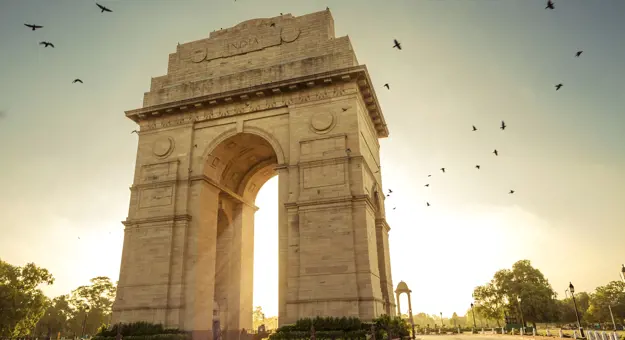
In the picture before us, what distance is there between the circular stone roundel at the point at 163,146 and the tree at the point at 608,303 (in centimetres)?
8426

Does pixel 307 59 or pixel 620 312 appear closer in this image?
pixel 307 59

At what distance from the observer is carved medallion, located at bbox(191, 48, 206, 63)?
26.0 meters

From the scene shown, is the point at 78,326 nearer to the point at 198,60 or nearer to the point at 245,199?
the point at 245,199

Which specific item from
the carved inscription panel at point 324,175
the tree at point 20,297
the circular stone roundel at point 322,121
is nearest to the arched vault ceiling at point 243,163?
the circular stone roundel at point 322,121

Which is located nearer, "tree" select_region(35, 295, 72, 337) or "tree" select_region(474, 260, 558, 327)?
"tree" select_region(474, 260, 558, 327)

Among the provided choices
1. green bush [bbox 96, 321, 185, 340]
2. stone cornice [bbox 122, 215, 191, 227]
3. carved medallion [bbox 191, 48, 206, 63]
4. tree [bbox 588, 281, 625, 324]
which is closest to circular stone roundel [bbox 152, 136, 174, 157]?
stone cornice [bbox 122, 215, 191, 227]

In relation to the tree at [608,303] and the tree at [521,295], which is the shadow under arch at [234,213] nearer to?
the tree at [521,295]

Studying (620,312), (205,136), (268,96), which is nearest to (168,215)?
(205,136)

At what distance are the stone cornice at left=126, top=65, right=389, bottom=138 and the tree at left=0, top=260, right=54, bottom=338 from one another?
30347 millimetres

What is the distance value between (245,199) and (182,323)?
10.4 metres

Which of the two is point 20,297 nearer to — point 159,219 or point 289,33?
point 159,219

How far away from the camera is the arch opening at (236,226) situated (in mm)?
24641

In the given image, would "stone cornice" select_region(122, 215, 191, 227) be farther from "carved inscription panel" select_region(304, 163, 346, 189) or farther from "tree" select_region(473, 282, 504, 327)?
"tree" select_region(473, 282, 504, 327)

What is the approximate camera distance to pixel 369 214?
2061 cm
